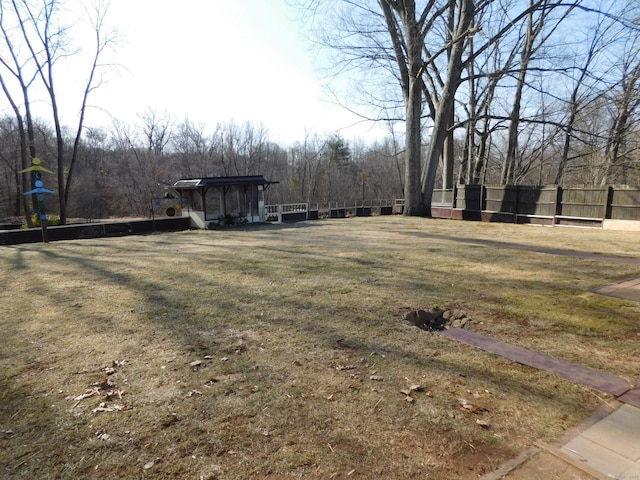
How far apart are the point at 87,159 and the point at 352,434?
49219mm

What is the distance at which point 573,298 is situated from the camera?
4.69m

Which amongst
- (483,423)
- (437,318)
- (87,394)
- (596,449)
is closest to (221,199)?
(437,318)

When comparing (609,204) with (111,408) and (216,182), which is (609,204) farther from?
(111,408)

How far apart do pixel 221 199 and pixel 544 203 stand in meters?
14.1

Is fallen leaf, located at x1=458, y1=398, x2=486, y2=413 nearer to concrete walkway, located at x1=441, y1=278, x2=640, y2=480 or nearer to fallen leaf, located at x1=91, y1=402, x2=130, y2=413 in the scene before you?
concrete walkway, located at x1=441, y1=278, x2=640, y2=480

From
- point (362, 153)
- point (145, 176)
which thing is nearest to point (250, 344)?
point (145, 176)

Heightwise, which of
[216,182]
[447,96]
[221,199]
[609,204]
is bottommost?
[609,204]

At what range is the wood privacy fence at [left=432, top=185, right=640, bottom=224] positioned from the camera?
42.8 feet

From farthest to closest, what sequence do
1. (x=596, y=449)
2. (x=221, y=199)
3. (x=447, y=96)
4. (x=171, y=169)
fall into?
(x=171, y=169)
(x=447, y=96)
(x=221, y=199)
(x=596, y=449)

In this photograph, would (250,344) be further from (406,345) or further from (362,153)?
(362,153)

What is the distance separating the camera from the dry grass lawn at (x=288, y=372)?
1.99 meters

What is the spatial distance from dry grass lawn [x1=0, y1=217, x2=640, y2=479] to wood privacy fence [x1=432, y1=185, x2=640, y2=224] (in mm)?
9235

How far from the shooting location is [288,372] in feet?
9.43

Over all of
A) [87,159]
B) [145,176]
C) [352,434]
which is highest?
[87,159]
